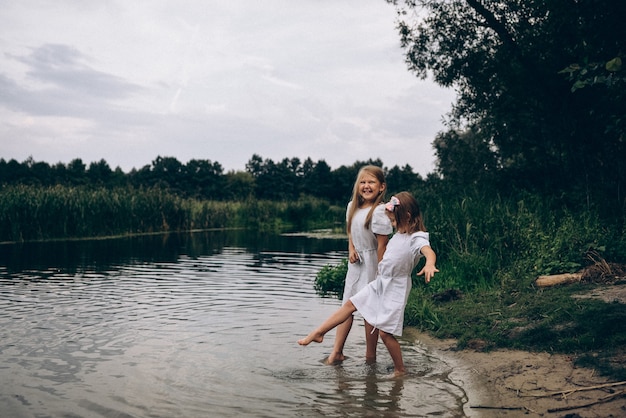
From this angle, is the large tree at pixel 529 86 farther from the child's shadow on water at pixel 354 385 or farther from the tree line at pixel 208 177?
the tree line at pixel 208 177

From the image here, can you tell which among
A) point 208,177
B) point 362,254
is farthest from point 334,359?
point 208,177

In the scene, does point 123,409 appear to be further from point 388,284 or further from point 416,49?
point 416,49

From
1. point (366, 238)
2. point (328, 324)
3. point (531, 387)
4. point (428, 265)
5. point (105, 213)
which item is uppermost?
point (105, 213)

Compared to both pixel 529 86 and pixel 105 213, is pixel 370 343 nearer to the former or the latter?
pixel 529 86

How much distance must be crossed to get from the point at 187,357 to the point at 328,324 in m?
1.50

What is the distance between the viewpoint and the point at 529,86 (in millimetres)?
15383

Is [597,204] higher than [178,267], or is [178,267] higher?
[597,204]

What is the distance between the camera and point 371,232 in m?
6.15

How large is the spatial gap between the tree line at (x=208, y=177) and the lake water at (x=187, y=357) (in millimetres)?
46178

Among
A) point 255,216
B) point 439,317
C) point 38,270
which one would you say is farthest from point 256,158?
point 439,317

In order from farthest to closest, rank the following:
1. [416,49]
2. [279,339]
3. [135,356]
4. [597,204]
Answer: [416,49] → [597,204] → [279,339] → [135,356]

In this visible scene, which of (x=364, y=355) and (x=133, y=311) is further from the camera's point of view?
(x=133, y=311)

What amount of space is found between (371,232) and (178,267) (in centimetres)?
971

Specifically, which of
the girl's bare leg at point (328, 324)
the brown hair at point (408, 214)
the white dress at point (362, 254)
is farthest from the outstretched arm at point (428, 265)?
the girl's bare leg at point (328, 324)
